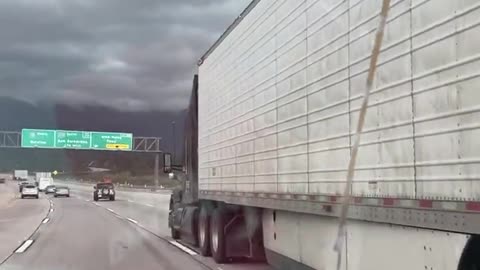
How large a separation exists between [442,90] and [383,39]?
115cm

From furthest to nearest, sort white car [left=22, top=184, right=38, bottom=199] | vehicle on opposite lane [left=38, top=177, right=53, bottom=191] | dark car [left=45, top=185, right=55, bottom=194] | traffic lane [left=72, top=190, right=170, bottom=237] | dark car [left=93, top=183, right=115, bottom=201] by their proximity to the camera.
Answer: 1. vehicle on opposite lane [left=38, top=177, right=53, bottom=191]
2. dark car [left=45, top=185, right=55, bottom=194]
3. white car [left=22, top=184, right=38, bottom=199]
4. dark car [left=93, top=183, right=115, bottom=201]
5. traffic lane [left=72, top=190, right=170, bottom=237]

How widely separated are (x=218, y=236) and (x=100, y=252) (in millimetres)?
4345

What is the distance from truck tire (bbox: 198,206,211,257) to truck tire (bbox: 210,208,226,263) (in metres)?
0.40

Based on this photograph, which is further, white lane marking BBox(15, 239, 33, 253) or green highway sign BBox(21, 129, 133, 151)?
green highway sign BBox(21, 129, 133, 151)

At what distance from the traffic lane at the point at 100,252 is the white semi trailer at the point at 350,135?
1634mm

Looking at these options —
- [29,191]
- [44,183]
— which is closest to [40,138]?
[29,191]

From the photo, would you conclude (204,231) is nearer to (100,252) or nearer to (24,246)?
(100,252)

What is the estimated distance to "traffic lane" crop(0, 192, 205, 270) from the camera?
527 inches

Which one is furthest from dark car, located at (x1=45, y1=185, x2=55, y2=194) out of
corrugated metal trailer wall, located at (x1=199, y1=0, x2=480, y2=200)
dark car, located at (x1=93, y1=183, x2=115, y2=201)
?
corrugated metal trailer wall, located at (x1=199, y1=0, x2=480, y2=200)

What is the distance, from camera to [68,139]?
69812mm

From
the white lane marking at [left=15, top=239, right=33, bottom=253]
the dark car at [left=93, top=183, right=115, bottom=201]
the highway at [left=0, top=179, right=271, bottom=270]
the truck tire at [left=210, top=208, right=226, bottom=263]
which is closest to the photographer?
the truck tire at [left=210, top=208, right=226, bottom=263]

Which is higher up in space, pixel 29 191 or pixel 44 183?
pixel 44 183

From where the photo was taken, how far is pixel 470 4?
4473 mm

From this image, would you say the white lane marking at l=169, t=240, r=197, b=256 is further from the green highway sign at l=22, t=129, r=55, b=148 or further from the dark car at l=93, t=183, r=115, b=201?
the green highway sign at l=22, t=129, r=55, b=148
